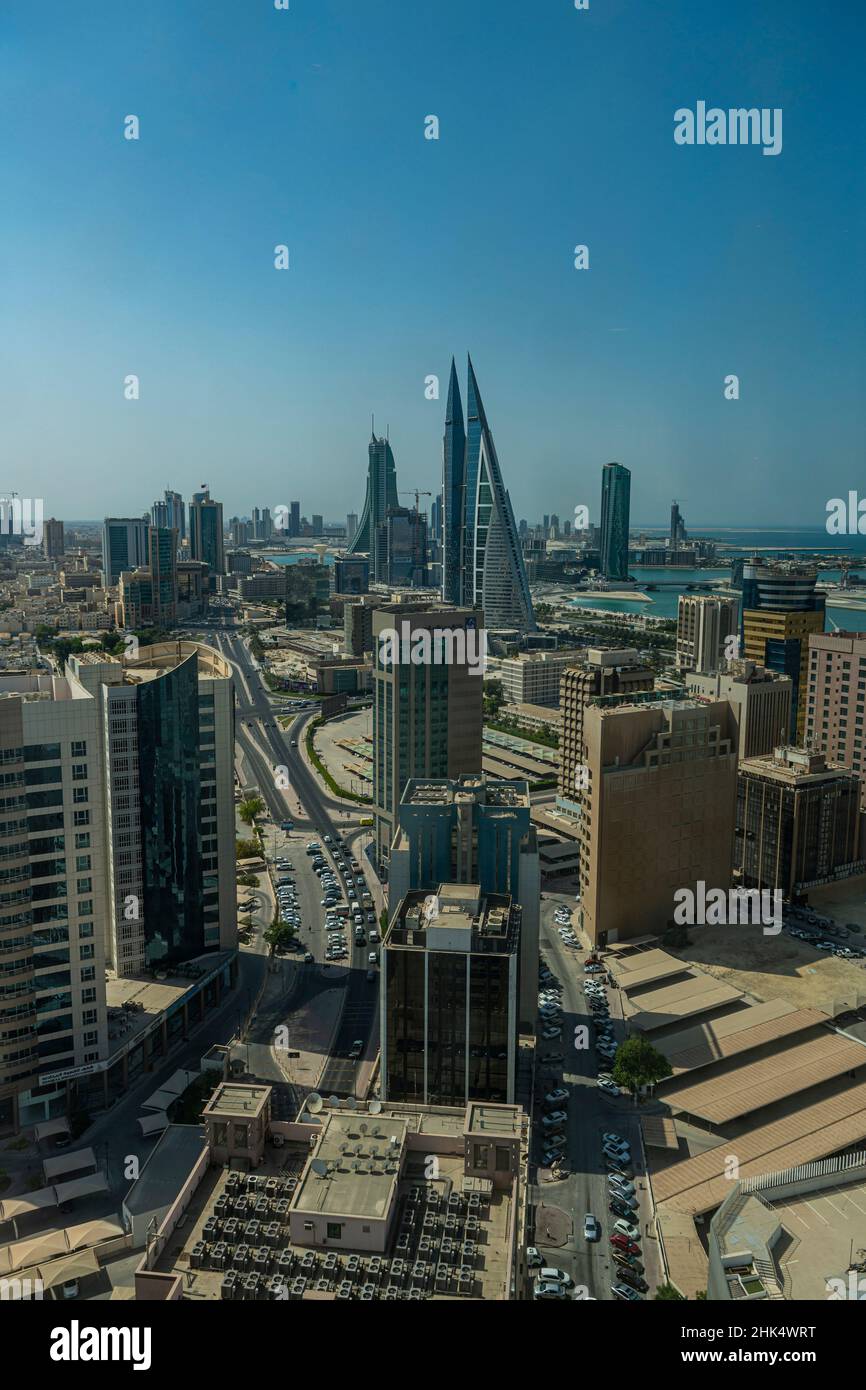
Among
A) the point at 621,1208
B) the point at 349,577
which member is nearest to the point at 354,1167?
the point at 621,1208

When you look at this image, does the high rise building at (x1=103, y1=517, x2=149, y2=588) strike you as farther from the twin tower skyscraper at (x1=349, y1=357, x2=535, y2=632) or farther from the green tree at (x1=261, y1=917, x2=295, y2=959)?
the green tree at (x1=261, y1=917, x2=295, y2=959)

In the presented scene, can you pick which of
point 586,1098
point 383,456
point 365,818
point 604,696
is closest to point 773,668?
point 604,696

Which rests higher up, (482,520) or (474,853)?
(482,520)

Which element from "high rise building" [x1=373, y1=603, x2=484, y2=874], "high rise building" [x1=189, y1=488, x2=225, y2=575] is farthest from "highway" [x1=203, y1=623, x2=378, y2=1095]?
"high rise building" [x1=189, y1=488, x2=225, y2=575]

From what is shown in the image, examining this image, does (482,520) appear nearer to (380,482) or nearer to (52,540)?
(380,482)

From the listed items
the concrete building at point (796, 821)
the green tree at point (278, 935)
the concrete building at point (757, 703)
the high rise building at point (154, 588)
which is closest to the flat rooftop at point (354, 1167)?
the green tree at point (278, 935)

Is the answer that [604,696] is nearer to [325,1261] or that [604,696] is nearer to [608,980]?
[608,980]
